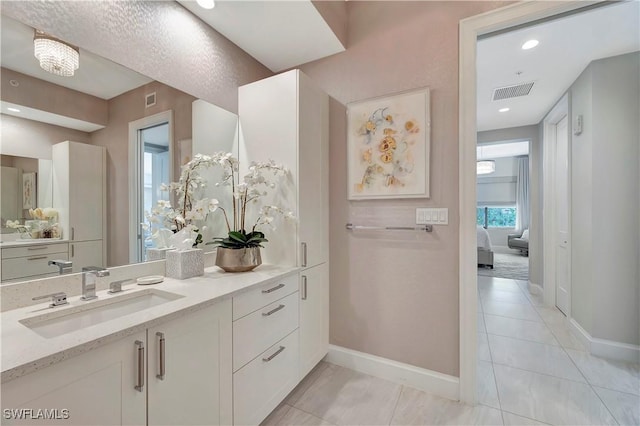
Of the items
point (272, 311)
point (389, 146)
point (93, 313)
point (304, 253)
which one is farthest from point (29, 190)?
point (389, 146)

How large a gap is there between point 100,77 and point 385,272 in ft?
6.74

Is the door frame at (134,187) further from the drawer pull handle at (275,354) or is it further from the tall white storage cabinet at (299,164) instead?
the drawer pull handle at (275,354)

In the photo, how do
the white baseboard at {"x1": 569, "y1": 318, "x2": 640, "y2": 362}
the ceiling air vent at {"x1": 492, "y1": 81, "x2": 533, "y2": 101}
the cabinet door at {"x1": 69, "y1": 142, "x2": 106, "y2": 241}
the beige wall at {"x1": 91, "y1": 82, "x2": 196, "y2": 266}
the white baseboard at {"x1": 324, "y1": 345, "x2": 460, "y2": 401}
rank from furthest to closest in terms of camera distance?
the ceiling air vent at {"x1": 492, "y1": 81, "x2": 533, "y2": 101}, the white baseboard at {"x1": 569, "y1": 318, "x2": 640, "y2": 362}, the white baseboard at {"x1": 324, "y1": 345, "x2": 460, "y2": 401}, the beige wall at {"x1": 91, "y1": 82, "x2": 196, "y2": 266}, the cabinet door at {"x1": 69, "y1": 142, "x2": 106, "y2": 241}

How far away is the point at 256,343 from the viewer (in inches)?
55.0

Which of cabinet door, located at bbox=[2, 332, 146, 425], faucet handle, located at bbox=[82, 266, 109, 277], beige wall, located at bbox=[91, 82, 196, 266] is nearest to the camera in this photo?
cabinet door, located at bbox=[2, 332, 146, 425]

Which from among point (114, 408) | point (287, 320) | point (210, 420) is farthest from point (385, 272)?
point (114, 408)

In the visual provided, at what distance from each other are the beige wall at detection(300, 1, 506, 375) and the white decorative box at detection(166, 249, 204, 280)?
1031mm

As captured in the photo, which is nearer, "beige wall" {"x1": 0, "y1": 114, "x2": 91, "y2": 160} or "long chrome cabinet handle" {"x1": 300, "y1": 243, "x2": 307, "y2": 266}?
"beige wall" {"x1": 0, "y1": 114, "x2": 91, "y2": 160}

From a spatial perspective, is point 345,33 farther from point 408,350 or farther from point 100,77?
point 408,350

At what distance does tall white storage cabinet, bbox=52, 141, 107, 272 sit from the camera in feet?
4.02

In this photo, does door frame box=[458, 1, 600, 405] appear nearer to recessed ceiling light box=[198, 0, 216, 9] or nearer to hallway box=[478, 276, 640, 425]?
hallway box=[478, 276, 640, 425]

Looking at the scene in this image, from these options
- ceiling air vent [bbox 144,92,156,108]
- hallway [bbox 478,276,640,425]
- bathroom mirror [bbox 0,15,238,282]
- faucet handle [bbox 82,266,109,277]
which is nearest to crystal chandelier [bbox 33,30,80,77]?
bathroom mirror [bbox 0,15,238,282]

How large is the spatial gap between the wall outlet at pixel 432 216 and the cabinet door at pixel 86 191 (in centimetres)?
187

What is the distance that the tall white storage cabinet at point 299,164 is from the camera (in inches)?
70.4
